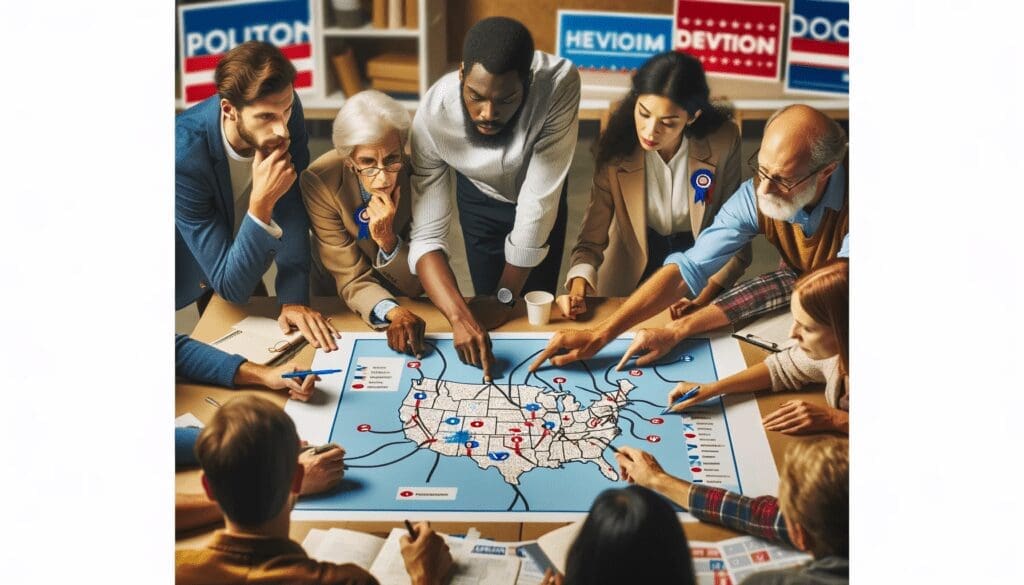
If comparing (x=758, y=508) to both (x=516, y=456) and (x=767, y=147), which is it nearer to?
(x=516, y=456)

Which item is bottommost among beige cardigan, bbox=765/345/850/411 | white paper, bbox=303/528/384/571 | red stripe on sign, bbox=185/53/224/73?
white paper, bbox=303/528/384/571

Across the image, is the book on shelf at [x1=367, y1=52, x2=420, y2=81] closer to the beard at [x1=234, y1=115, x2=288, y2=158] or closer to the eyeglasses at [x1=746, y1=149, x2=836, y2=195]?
the beard at [x1=234, y1=115, x2=288, y2=158]

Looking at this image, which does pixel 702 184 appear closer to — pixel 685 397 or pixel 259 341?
pixel 685 397

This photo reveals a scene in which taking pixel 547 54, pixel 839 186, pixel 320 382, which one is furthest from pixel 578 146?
pixel 320 382

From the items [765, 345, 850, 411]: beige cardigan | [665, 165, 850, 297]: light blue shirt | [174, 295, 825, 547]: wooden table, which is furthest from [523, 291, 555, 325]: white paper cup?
[765, 345, 850, 411]: beige cardigan

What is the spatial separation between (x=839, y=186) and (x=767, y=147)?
22 centimetres

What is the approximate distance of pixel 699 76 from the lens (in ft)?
11.0

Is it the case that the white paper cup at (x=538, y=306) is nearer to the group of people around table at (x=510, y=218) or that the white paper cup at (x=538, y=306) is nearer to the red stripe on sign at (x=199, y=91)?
the group of people around table at (x=510, y=218)

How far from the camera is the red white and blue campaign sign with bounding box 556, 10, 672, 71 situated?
11.0ft

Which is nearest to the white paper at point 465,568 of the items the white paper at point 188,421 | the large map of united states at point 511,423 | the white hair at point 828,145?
the large map of united states at point 511,423

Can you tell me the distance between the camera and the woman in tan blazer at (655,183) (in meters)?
3.35

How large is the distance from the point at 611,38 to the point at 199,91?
1.11 meters

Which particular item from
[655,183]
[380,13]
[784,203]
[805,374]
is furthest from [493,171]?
[805,374]

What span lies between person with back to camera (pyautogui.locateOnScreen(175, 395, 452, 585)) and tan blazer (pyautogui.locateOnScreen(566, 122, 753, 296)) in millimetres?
970
